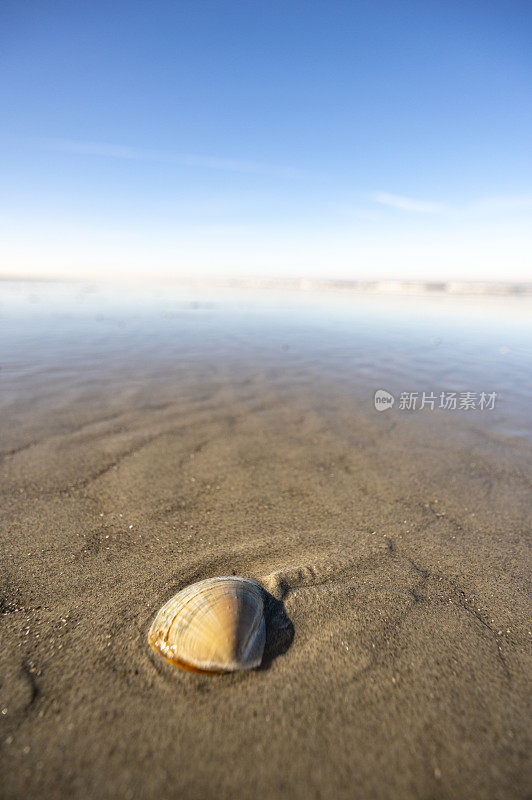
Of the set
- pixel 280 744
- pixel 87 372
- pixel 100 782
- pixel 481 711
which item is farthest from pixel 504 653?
pixel 87 372

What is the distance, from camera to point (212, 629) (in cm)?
164

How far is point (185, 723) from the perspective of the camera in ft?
4.57

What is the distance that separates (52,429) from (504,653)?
4475 mm

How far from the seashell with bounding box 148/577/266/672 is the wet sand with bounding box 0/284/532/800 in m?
0.07

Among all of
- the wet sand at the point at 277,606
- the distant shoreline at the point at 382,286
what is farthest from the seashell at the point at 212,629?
the distant shoreline at the point at 382,286

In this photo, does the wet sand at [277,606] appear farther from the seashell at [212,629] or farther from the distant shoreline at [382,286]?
the distant shoreline at [382,286]

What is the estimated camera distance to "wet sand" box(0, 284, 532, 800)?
4.28 ft

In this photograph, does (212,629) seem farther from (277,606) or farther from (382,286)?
(382,286)

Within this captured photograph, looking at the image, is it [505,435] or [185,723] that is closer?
[185,723]

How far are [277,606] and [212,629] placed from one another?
0.45 metres

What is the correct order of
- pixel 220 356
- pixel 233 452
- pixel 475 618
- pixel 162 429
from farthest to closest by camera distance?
1. pixel 220 356
2. pixel 162 429
3. pixel 233 452
4. pixel 475 618

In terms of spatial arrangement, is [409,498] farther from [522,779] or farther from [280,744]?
[280,744]

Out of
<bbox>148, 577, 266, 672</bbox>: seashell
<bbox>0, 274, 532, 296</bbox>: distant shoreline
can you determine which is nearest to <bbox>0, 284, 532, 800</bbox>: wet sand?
<bbox>148, 577, 266, 672</bbox>: seashell

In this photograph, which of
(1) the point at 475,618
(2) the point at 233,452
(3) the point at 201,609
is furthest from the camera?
(2) the point at 233,452
